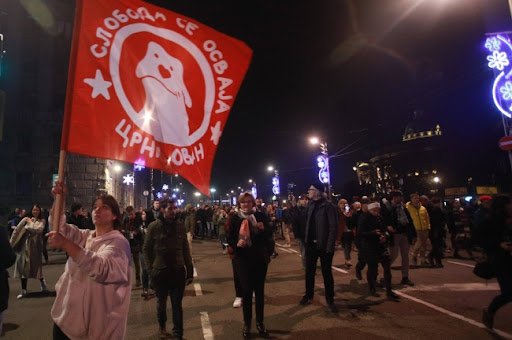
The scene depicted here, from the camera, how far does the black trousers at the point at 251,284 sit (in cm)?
481

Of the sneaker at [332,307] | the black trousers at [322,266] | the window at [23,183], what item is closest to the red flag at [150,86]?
the black trousers at [322,266]

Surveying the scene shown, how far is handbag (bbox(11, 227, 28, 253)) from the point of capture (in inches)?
303

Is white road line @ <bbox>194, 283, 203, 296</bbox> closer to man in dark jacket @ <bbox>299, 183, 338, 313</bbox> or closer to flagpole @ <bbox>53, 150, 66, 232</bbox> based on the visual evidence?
man in dark jacket @ <bbox>299, 183, 338, 313</bbox>

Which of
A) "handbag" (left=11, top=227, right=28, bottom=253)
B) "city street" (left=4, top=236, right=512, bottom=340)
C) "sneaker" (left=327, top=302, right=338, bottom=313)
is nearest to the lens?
"city street" (left=4, top=236, right=512, bottom=340)

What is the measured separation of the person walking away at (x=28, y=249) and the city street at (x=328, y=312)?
50cm

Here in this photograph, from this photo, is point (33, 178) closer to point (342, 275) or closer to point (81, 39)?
point (342, 275)

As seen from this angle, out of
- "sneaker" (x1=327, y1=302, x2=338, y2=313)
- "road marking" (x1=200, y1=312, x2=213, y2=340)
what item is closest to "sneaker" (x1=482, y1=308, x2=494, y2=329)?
"sneaker" (x1=327, y1=302, x2=338, y2=313)

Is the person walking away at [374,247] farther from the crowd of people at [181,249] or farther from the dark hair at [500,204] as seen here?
the dark hair at [500,204]

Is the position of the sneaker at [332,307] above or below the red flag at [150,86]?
below

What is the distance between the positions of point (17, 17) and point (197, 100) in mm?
32648

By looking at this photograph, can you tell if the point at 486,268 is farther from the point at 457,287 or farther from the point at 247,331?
the point at 247,331

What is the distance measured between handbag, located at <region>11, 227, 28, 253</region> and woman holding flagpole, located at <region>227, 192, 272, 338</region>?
5480mm

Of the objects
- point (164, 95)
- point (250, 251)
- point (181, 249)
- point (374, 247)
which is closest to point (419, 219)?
point (374, 247)

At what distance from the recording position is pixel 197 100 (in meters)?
3.88
